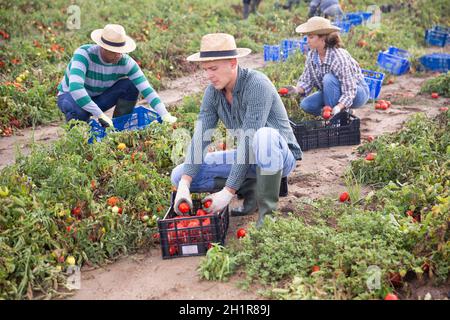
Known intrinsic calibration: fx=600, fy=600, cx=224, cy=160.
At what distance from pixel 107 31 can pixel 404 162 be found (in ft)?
9.86

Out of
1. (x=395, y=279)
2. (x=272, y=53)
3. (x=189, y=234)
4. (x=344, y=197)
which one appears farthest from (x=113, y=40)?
(x=272, y=53)

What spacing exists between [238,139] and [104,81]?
230 centimetres

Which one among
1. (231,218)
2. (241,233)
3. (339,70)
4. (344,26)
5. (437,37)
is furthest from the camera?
(437,37)

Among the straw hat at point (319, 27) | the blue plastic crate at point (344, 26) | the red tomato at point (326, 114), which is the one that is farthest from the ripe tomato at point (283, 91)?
the blue plastic crate at point (344, 26)

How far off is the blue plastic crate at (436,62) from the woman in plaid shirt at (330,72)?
3552 millimetres

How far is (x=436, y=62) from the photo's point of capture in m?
9.55

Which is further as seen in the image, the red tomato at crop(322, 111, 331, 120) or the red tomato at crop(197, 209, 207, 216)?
the red tomato at crop(322, 111, 331, 120)

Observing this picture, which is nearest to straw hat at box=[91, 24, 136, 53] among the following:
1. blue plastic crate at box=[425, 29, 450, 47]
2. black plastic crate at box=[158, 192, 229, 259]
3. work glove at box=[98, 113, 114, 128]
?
work glove at box=[98, 113, 114, 128]

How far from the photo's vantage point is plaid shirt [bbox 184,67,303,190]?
14.1 feet

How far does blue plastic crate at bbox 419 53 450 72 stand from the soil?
1.59 ft

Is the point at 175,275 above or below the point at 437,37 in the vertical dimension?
below

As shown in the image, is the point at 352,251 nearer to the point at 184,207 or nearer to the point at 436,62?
the point at 184,207

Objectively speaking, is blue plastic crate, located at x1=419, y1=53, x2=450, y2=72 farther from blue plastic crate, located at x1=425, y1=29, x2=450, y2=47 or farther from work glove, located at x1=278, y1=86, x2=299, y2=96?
work glove, located at x1=278, y1=86, x2=299, y2=96

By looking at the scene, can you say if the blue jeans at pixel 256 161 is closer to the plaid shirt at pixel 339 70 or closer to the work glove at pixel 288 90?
the plaid shirt at pixel 339 70
